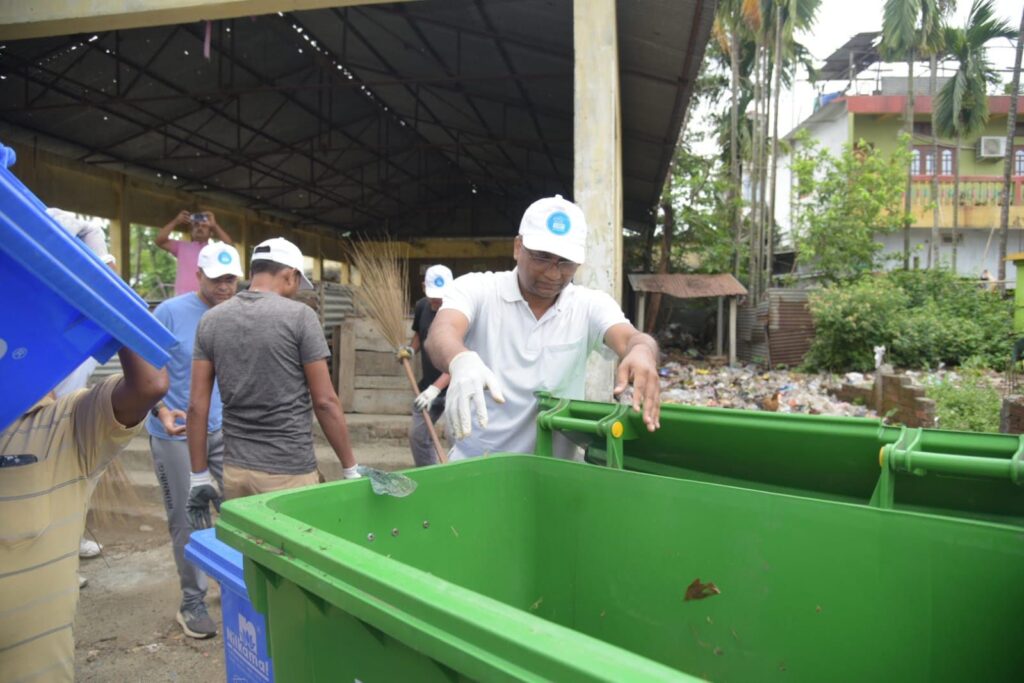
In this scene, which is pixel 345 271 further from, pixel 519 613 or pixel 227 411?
pixel 519 613

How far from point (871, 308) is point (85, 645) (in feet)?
36.5

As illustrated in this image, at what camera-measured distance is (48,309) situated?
1.23m

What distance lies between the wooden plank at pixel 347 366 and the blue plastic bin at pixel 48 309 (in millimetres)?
5381

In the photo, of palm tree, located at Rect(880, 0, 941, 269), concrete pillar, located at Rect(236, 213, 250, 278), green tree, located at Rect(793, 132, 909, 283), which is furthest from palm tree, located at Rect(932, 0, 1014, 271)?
concrete pillar, located at Rect(236, 213, 250, 278)

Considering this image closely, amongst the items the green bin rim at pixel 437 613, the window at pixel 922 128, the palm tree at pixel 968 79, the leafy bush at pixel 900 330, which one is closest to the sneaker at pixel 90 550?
the green bin rim at pixel 437 613

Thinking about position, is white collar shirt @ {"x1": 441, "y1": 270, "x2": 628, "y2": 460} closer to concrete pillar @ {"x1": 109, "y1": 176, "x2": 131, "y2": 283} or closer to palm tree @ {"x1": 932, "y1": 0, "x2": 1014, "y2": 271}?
concrete pillar @ {"x1": 109, "y1": 176, "x2": 131, "y2": 283}

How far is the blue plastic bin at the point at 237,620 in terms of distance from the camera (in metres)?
1.49

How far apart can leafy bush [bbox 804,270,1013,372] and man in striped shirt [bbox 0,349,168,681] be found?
11.1 m

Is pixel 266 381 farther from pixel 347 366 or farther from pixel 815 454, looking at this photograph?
pixel 347 366

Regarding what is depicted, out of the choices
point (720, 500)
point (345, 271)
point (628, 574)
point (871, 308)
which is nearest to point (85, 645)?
point (628, 574)

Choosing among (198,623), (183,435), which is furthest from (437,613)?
(198,623)

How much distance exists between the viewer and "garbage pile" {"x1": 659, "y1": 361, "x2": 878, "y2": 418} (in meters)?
7.54

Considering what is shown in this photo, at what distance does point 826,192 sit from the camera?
15703 mm

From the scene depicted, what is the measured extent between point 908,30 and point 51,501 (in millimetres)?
21070
